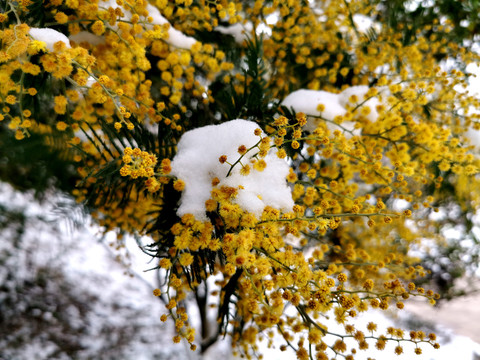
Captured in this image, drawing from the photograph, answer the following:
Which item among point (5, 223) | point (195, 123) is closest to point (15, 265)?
point (5, 223)

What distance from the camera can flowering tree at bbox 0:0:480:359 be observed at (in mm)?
664

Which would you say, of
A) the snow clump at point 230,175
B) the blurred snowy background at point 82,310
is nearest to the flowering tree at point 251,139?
the snow clump at point 230,175

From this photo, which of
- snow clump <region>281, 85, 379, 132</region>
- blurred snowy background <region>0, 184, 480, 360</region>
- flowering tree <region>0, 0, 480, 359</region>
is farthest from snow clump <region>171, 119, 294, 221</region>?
blurred snowy background <region>0, 184, 480, 360</region>

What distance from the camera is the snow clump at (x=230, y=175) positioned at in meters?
0.69

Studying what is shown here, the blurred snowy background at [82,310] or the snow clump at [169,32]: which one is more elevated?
the snow clump at [169,32]

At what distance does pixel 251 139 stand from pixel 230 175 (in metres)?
0.10

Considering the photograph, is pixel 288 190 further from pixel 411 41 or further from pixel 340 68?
pixel 411 41

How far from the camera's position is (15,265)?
3.41m

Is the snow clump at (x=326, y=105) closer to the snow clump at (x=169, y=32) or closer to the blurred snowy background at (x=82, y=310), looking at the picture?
the snow clump at (x=169, y=32)

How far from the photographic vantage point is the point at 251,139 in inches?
29.3

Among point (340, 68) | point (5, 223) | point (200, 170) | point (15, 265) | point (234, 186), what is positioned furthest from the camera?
point (15, 265)

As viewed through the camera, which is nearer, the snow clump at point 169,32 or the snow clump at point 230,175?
the snow clump at point 230,175

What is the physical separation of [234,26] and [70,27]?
662 millimetres

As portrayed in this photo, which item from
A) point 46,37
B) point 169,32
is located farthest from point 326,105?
point 46,37
